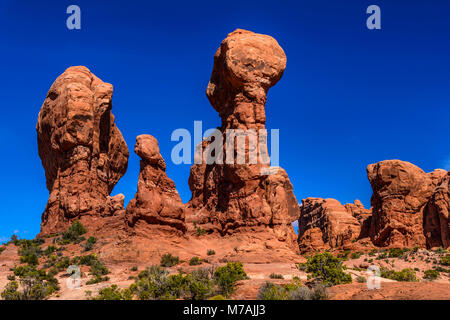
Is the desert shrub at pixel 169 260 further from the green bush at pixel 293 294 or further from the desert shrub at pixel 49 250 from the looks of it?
the green bush at pixel 293 294

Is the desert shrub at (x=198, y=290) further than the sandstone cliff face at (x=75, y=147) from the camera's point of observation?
No

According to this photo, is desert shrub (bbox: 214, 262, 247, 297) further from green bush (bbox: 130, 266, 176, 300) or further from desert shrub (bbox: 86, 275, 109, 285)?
desert shrub (bbox: 86, 275, 109, 285)

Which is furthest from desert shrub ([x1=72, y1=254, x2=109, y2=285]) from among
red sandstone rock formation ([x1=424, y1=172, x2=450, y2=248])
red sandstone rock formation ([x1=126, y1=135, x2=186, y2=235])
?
red sandstone rock formation ([x1=424, y1=172, x2=450, y2=248])

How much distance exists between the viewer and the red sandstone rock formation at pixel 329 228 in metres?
58.4

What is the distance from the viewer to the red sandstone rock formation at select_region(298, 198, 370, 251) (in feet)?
192

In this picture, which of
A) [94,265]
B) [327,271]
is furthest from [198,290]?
[94,265]

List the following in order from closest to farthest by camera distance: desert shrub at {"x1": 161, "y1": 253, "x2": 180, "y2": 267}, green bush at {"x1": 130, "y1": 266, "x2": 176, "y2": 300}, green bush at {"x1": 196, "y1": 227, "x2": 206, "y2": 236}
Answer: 1. green bush at {"x1": 130, "y1": 266, "x2": 176, "y2": 300}
2. desert shrub at {"x1": 161, "y1": 253, "x2": 180, "y2": 267}
3. green bush at {"x1": 196, "y1": 227, "x2": 206, "y2": 236}

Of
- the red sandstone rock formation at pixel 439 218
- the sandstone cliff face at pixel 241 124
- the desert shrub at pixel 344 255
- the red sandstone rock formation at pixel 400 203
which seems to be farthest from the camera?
the red sandstone rock formation at pixel 400 203

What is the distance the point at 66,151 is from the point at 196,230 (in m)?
15.0

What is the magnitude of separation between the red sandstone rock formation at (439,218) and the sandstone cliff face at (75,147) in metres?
32.8

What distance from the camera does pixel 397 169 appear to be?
47.8 metres

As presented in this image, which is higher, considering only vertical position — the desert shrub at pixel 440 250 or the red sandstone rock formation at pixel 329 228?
the red sandstone rock formation at pixel 329 228

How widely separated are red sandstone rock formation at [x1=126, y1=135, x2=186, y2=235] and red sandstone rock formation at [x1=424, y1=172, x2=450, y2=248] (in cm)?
2781

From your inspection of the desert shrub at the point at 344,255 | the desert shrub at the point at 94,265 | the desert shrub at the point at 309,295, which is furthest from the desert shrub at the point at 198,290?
the desert shrub at the point at 344,255
